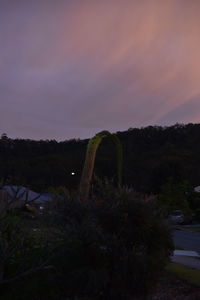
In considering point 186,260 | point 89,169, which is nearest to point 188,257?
point 186,260

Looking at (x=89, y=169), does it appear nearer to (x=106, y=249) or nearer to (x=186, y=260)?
(x=106, y=249)

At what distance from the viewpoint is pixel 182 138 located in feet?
244

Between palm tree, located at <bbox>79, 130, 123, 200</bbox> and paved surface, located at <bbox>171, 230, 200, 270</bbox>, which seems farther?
paved surface, located at <bbox>171, 230, 200, 270</bbox>

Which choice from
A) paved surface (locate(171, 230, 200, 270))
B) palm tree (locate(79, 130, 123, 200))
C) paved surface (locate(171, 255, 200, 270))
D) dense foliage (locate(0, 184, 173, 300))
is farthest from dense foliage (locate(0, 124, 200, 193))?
dense foliage (locate(0, 184, 173, 300))

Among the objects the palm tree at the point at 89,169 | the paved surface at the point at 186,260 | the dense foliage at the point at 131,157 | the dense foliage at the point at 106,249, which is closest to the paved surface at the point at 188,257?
the paved surface at the point at 186,260

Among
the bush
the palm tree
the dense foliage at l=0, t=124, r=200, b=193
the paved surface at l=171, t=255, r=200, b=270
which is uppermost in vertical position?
the dense foliage at l=0, t=124, r=200, b=193

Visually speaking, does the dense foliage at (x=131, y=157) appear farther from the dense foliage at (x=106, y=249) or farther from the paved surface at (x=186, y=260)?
the dense foliage at (x=106, y=249)

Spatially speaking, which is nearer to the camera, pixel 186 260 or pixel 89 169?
pixel 89 169

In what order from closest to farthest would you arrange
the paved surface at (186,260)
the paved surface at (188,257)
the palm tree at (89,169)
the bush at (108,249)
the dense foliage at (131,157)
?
1. the bush at (108,249)
2. the palm tree at (89,169)
3. the paved surface at (188,257)
4. the paved surface at (186,260)
5. the dense foliage at (131,157)

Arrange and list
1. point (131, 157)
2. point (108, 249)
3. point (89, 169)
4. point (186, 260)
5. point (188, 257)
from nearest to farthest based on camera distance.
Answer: point (108, 249) → point (89, 169) → point (186, 260) → point (188, 257) → point (131, 157)

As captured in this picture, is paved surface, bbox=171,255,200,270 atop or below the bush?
below

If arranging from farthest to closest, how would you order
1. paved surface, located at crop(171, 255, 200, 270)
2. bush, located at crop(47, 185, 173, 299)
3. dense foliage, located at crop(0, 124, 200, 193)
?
dense foliage, located at crop(0, 124, 200, 193) → paved surface, located at crop(171, 255, 200, 270) → bush, located at crop(47, 185, 173, 299)

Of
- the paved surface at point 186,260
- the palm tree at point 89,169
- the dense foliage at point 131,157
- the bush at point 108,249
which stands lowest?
the paved surface at point 186,260

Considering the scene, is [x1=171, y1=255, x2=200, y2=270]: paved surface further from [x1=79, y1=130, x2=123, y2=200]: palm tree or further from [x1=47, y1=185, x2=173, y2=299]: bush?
[x1=47, y1=185, x2=173, y2=299]: bush
